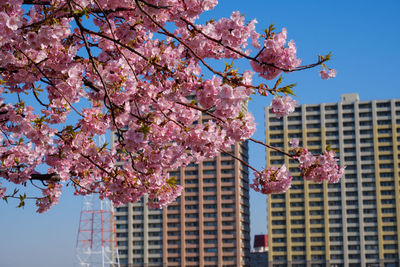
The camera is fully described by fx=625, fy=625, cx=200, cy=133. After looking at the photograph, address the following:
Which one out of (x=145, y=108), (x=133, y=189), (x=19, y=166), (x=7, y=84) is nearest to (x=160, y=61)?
(x=145, y=108)

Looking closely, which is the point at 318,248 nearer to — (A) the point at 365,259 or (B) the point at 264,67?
(A) the point at 365,259

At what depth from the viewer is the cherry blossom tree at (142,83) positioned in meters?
6.72

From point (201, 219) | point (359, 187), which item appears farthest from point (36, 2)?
point (359, 187)

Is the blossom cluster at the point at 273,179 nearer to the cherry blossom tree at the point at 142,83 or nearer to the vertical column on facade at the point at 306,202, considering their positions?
the cherry blossom tree at the point at 142,83

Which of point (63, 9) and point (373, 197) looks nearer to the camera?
point (63, 9)

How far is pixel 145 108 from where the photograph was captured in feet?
26.5

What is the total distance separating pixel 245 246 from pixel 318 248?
11.7m

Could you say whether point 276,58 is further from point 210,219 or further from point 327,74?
point 210,219

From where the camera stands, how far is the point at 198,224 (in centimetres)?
10131

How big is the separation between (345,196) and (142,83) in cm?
9787

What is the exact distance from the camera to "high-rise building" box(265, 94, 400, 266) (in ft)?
324

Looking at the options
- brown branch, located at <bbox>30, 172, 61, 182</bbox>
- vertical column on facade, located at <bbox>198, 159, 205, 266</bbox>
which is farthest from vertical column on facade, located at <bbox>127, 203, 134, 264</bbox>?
brown branch, located at <bbox>30, 172, 61, 182</bbox>

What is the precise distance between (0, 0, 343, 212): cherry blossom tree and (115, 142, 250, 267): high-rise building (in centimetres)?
8907

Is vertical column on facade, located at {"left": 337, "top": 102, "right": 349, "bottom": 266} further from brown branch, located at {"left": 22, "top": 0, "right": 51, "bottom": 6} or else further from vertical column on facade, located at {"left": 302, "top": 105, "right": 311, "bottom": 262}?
brown branch, located at {"left": 22, "top": 0, "right": 51, "bottom": 6}
